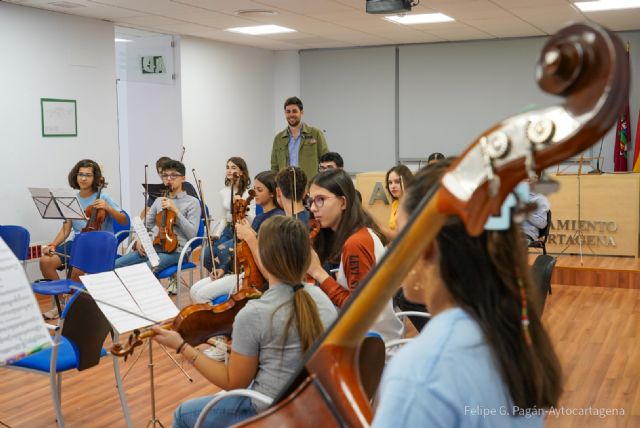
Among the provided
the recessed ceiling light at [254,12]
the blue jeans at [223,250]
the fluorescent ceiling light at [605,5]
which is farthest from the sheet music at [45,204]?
the fluorescent ceiling light at [605,5]

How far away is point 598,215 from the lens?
25.9 feet

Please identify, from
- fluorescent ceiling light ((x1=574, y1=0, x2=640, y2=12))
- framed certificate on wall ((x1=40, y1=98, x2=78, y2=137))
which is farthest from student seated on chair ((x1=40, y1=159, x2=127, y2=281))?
fluorescent ceiling light ((x1=574, y1=0, x2=640, y2=12))

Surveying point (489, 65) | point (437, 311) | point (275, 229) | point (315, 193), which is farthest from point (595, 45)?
point (489, 65)

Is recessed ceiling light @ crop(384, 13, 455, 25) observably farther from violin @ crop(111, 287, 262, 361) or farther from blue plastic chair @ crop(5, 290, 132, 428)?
violin @ crop(111, 287, 262, 361)

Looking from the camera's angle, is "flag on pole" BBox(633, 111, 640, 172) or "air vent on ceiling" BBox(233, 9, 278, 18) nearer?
"air vent on ceiling" BBox(233, 9, 278, 18)

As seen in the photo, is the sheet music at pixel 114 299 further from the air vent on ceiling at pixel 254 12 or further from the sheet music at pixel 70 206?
the air vent on ceiling at pixel 254 12

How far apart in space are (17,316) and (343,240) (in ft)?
5.35

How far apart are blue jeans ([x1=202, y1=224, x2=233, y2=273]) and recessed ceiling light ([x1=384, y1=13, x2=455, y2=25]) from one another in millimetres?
3665

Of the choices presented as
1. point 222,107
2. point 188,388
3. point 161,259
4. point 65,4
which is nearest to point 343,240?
point 188,388

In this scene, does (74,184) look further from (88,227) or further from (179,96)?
(179,96)

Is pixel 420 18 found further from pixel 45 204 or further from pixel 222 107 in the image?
pixel 45 204

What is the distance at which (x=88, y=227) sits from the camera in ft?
20.1

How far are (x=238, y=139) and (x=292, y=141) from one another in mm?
2931

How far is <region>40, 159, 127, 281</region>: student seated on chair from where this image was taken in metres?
6.30
